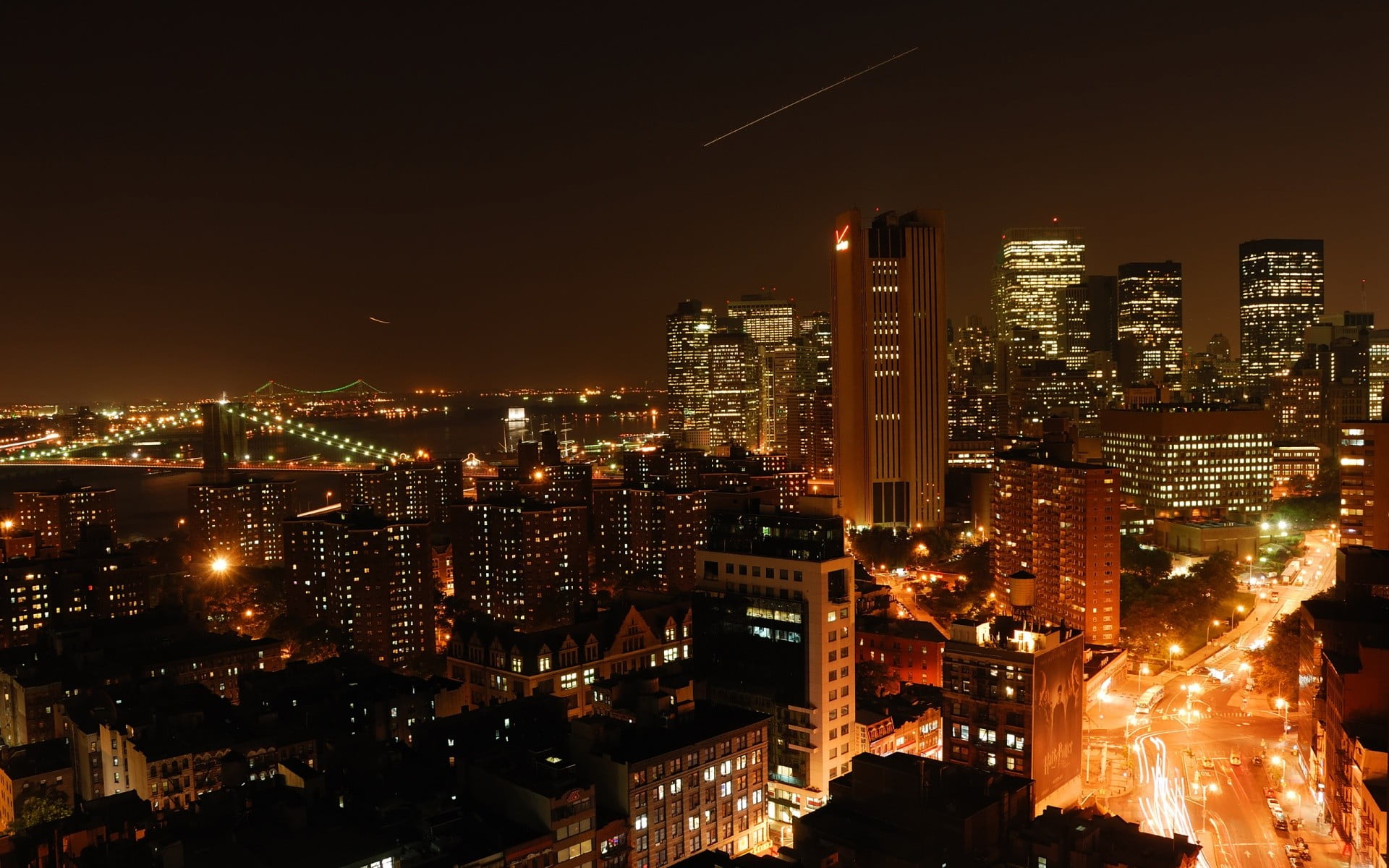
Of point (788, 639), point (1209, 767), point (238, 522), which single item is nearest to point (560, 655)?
point (788, 639)

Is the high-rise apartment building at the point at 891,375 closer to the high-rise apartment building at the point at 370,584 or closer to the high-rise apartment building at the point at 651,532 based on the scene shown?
the high-rise apartment building at the point at 651,532

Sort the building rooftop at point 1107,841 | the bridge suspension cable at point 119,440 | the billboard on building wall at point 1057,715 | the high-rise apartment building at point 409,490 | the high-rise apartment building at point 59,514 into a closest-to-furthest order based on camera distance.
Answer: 1. the building rooftop at point 1107,841
2. the billboard on building wall at point 1057,715
3. the high-rise apartment building at point 59,514
4. the high-rise apartment building at point 409,490
5. the bridge suspension cable at point 119,440

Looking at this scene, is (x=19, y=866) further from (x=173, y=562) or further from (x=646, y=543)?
(x=173, y=562)

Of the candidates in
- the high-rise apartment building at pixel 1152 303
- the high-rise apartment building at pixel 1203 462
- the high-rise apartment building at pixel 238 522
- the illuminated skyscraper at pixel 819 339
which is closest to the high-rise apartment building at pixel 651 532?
the high-rise apartment building at pixel 238 522

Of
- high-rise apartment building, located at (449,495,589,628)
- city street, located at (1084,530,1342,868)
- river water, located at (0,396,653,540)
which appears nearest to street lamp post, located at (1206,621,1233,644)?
city street, located at (1084,530,1342,868)

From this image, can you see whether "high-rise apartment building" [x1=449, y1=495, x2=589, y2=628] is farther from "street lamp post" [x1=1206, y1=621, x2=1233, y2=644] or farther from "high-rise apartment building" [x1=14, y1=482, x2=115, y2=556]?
"street lamp post" [x1=1206, y1=621, x2=1233, y2=644]

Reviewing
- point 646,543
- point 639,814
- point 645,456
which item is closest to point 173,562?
point 646,543
